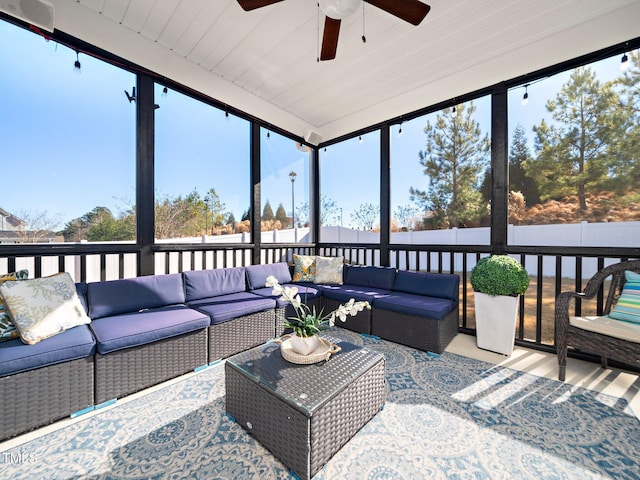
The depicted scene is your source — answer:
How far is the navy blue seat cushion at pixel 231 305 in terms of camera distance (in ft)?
8.20

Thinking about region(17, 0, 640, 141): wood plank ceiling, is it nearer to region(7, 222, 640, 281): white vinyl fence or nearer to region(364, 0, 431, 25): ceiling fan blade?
region(364, 0, 431, 25): ceiling fan blade

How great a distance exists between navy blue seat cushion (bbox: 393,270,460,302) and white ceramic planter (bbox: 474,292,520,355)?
276mm

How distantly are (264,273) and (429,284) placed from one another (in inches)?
88.0

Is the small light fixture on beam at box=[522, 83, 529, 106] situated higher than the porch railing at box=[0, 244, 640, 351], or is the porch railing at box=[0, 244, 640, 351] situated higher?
the small light fixture on beam at box=[522, 83, 529, 106]

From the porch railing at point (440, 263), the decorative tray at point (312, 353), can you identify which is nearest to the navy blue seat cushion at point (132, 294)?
the porch railing at point (440, 263)

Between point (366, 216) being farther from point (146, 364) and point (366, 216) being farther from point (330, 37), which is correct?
point (146, 364)

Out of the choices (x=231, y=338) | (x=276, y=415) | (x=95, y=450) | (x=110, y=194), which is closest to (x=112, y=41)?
(x=110, y=194)

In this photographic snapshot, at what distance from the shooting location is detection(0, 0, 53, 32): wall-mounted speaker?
6.72 feet

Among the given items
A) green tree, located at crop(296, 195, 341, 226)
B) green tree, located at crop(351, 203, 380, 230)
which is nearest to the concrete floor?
green tree, located at crop(351, 203, 380, 230)

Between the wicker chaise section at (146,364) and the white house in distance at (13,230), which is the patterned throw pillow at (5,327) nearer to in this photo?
the wicker chaise section at (146,364)

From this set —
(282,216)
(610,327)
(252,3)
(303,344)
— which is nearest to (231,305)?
(303,344)

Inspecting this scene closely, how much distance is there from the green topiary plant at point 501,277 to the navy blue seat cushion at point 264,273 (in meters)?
2.58

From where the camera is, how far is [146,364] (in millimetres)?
2031

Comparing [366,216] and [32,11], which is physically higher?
[32,11]
